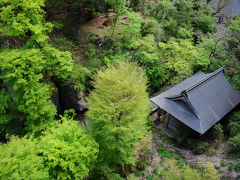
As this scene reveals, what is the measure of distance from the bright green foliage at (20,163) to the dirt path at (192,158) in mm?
7605

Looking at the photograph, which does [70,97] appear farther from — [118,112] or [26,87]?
[118,112]

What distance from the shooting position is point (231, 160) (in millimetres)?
11773

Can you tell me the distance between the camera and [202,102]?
13.6m

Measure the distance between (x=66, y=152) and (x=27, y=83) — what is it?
15.7ft

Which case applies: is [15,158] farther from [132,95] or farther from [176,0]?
[176,0]

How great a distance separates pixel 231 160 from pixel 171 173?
6363 millimetres

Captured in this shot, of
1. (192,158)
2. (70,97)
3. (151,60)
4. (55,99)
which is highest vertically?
(151,60)

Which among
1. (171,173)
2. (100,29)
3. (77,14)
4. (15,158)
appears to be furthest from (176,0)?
(15,158)

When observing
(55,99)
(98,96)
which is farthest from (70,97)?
(98,96)

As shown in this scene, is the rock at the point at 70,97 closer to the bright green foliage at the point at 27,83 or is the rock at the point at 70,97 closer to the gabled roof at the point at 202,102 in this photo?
the bright green foliage at the point at 27,83

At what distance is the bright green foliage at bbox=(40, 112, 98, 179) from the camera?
8742mm

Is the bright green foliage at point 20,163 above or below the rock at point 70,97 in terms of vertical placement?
above

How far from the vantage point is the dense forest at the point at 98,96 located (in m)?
9.22

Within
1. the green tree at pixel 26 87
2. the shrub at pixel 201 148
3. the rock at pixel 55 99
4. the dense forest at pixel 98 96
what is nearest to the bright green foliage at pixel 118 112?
the dense forest at pixel 98 96
